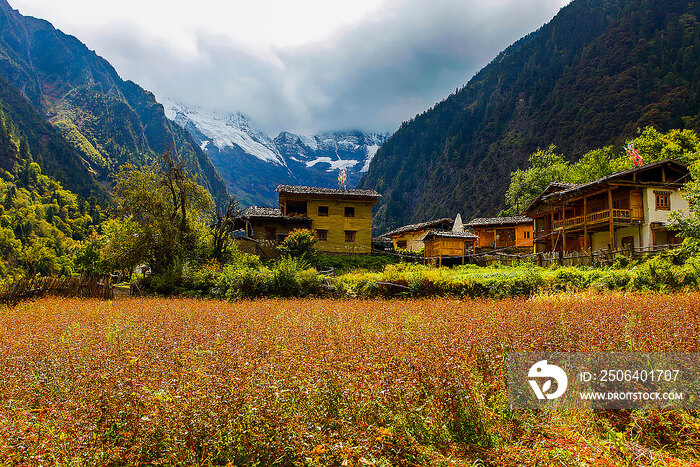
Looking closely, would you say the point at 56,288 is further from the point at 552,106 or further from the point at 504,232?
the point at 552,106

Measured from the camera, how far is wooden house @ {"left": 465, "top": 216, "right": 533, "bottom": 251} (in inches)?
1564

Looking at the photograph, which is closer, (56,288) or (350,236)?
(56,288)

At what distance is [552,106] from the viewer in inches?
3351

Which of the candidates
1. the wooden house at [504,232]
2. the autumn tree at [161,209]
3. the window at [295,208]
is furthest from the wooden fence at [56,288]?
the wooden house at [504,232]

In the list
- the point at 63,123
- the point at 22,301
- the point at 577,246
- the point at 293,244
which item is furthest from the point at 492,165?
the point at 63,123

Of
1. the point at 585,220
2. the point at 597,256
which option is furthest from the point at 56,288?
the point at 585,220

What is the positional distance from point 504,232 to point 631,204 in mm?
16804

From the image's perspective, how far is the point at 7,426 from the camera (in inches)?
115

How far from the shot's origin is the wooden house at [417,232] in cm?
4125

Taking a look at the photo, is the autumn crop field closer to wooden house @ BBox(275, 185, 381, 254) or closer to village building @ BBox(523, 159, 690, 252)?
village building @ BBox(523, 159, 690, 252)

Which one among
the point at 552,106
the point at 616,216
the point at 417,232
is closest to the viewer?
the point at 616,216

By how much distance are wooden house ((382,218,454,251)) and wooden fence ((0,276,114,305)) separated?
3050cm

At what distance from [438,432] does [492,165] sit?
100 metres

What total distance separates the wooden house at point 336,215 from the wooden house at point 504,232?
48.5 feet
